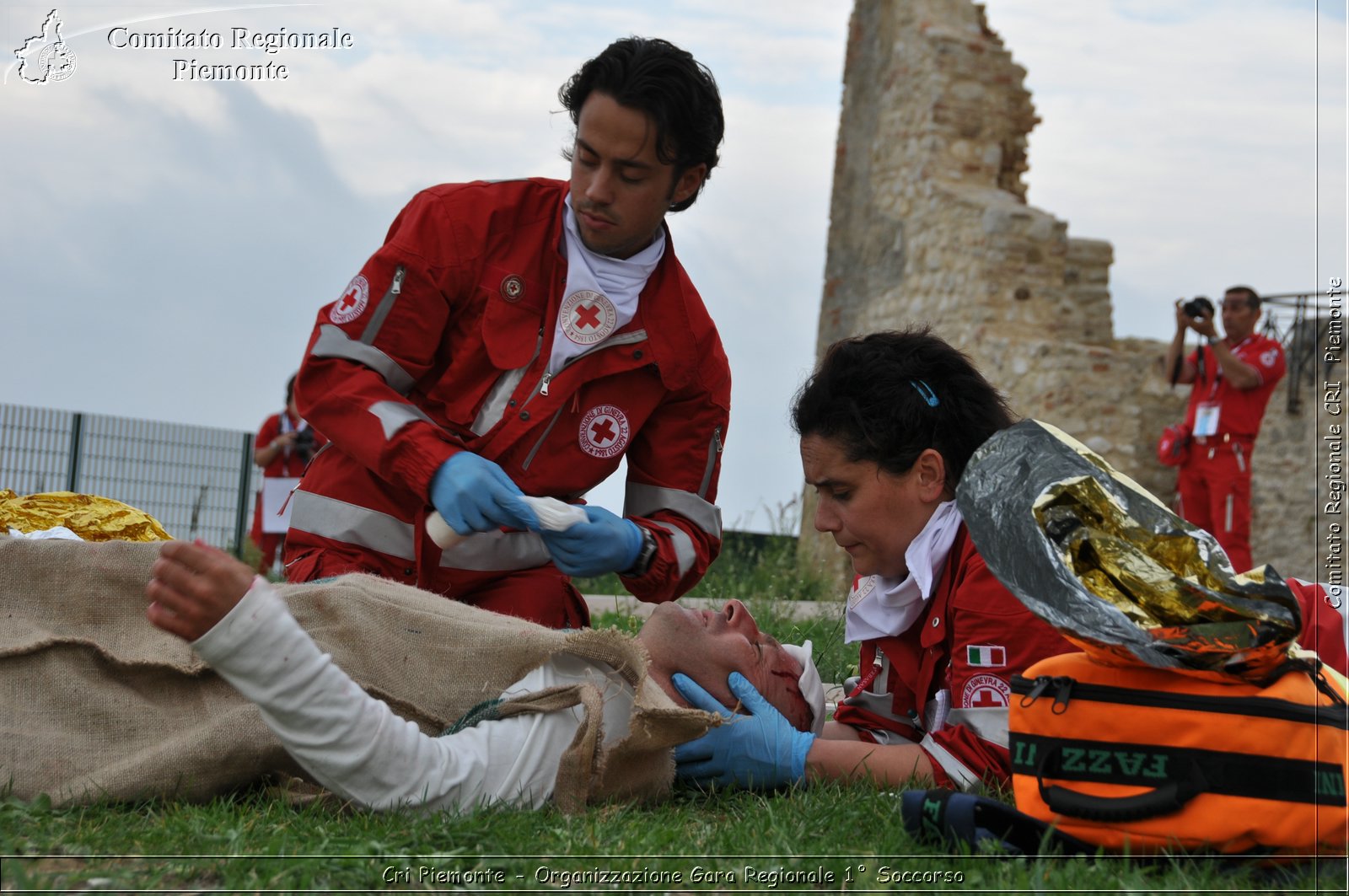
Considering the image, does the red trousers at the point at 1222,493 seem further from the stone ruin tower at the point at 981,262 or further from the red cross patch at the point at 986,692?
the red cross patch at the point at 986,692

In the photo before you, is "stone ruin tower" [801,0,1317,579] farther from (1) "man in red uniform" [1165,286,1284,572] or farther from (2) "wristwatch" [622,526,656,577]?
(2) "wristwatch" [622,526,656,577]

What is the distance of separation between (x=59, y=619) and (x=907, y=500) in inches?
68.1

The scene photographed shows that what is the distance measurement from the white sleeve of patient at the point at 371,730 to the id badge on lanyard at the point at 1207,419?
7096 millimetres

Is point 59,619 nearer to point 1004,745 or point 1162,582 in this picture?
point 1004,745

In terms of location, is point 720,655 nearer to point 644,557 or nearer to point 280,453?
point 644,557

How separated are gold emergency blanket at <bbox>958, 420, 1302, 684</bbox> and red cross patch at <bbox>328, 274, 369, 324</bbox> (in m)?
1.64

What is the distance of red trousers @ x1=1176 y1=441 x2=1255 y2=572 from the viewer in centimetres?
823

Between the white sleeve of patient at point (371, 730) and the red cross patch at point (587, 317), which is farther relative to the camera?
the red cross patch at point (587, 317)

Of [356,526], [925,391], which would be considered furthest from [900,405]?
[356,526]

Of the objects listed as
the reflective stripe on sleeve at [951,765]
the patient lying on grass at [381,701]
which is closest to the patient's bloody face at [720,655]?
the patient lying on grass at [381,701]

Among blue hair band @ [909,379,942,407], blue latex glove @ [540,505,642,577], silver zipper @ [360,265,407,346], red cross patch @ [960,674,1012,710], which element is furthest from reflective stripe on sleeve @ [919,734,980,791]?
silver zipper @ [360,265,407,346]

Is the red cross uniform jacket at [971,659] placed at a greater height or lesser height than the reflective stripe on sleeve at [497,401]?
lesser

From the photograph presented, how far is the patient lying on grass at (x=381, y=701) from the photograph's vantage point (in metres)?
1.87

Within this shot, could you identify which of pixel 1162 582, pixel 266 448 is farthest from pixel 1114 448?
pixel 1162 582
